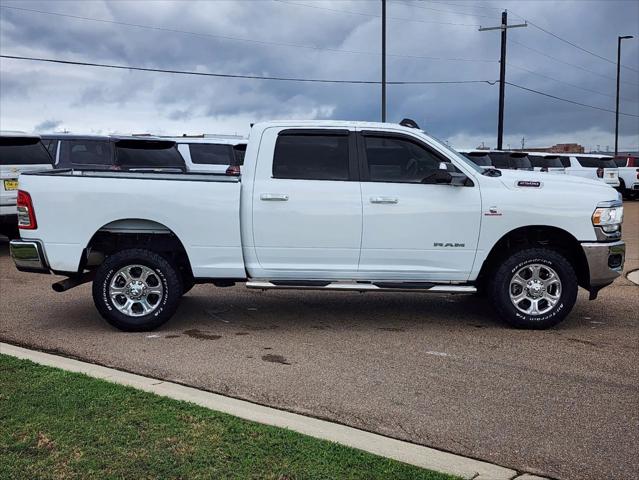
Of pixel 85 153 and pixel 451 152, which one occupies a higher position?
pixel 85 153

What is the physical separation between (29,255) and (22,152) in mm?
5655

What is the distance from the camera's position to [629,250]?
13.3 m

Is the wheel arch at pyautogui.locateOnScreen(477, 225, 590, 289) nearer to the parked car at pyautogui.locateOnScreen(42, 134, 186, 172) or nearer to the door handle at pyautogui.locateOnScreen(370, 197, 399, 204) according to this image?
the door handle at pyautogui.locateOnScreen(370, 197, 399, 204)

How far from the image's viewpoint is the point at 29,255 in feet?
21.9

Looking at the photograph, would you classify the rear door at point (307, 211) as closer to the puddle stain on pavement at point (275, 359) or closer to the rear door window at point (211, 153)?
the puddle stain on pavement at point (275, 359)

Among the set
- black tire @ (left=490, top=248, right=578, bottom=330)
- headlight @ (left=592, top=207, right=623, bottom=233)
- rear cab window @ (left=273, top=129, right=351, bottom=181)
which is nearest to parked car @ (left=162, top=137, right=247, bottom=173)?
rear cab window @ (left=273, top=129, right=351, bottom=181)

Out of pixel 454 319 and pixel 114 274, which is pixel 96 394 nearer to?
pixel 114 274

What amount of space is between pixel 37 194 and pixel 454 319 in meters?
4.46

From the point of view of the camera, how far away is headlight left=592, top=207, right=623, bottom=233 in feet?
22.2

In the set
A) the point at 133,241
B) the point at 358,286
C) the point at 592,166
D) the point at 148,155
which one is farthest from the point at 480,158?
the point at 133,241

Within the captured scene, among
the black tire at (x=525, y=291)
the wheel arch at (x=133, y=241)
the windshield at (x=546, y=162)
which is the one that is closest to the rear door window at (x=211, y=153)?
the wheel arch at (x=133, y=241)

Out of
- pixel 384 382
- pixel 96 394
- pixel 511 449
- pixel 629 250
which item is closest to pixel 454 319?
pixel 384 382

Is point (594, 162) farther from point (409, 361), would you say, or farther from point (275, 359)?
point (275, 359)

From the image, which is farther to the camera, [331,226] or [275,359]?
[331,226]
